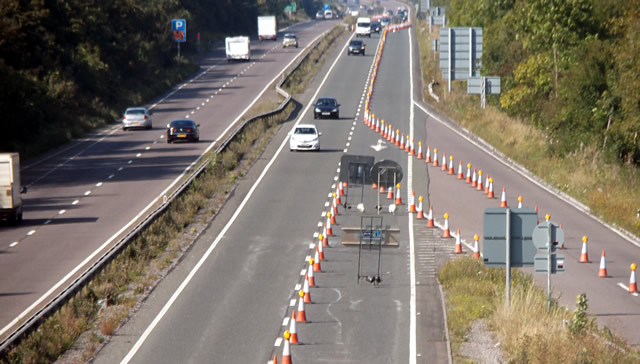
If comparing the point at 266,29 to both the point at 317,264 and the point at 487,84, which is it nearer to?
the point at 487,84

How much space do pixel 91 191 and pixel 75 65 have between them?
3254 centimetres

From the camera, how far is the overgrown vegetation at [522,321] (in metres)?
17.4

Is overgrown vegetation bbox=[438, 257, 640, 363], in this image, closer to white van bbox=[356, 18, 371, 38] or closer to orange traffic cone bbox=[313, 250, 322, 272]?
orange traffic cone bbox=[313, 250, 322, 272]

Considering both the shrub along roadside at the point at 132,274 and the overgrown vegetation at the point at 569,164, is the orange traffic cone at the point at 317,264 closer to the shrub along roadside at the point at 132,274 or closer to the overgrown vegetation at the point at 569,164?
the shrub along roadside at the point at 132,274

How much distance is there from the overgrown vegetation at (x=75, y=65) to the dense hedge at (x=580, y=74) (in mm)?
27856

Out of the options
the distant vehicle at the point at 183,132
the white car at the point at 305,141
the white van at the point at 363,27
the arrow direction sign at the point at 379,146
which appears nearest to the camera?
the arrow direction sign at the point at 379,146

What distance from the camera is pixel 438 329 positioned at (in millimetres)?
21484

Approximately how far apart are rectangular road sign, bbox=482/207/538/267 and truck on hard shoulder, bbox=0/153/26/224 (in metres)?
20.6

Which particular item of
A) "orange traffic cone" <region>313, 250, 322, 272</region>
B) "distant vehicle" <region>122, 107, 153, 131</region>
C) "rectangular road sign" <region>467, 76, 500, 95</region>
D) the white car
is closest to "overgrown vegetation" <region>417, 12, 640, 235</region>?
"rectangular road sign" <region>467, 76, 500, 95</region>

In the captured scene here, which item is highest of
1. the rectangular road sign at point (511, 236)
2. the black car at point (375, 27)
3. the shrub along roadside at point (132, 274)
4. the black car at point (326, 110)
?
the black car at point (375, 27)

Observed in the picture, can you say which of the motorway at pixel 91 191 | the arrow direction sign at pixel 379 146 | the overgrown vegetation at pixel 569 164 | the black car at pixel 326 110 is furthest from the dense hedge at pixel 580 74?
the motorway at pixel 91 191

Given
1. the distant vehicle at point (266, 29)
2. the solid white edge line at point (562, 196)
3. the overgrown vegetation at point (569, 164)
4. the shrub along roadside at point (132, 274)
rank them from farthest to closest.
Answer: the distant vehicle at point (266, 29), the overgrown vegetation at point (569, 164), the solid white edge line at point (562, 196), the shrub along roadside at point (132, 274)

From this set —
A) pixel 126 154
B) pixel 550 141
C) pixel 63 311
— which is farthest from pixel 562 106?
pixel 63 311

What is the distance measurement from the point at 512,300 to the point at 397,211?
46.2ft
